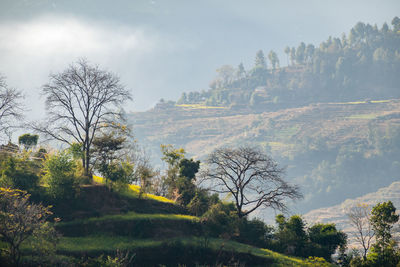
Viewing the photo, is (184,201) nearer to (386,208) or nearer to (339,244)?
(339,244)

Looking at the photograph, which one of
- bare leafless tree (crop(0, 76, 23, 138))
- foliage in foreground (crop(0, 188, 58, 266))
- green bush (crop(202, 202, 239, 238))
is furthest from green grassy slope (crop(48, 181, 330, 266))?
bare leafless tree (crop(0, 76, 23, 138))

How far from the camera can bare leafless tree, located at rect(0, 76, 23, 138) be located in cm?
4922

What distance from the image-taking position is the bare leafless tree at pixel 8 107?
49219 mm

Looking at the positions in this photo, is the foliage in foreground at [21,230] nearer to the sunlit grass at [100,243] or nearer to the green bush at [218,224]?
the sunlit grass at [100,243]

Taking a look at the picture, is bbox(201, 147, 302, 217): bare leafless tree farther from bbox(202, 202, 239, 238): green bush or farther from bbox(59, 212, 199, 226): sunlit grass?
bbox(59, 212, 199, 226): sunlit grass

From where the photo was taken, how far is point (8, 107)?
49594 mm

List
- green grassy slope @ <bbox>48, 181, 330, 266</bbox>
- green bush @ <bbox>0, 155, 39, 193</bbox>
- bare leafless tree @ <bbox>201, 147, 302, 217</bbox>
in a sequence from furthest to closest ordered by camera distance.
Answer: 1. bare leafless tree @ <bbox>201, 147, 302, 217</bbox>
2. green bush @ <bbox>0, 155, 39, 193</bbox>
3. green grassy slope @ <bbox>48, 181, 330, 266</bbox>

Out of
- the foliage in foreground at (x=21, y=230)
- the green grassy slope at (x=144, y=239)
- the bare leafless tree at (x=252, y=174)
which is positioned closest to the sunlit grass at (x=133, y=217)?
the green grassy slope at (x=144, y=239)

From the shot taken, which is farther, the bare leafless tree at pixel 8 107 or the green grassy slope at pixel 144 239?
the bare leafless tree at pixel 8 107

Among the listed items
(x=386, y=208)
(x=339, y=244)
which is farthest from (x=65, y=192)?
(x=386, y=208)

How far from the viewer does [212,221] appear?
42719mm

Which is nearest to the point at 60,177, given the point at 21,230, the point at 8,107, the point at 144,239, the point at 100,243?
the point at 100,243

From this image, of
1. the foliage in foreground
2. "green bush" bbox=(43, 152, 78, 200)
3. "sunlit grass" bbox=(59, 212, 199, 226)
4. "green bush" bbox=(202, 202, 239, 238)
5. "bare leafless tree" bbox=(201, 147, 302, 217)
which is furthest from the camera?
"bare leafless tree" bbox=(201, 147, 302, 217)

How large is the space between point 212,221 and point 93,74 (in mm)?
24270
